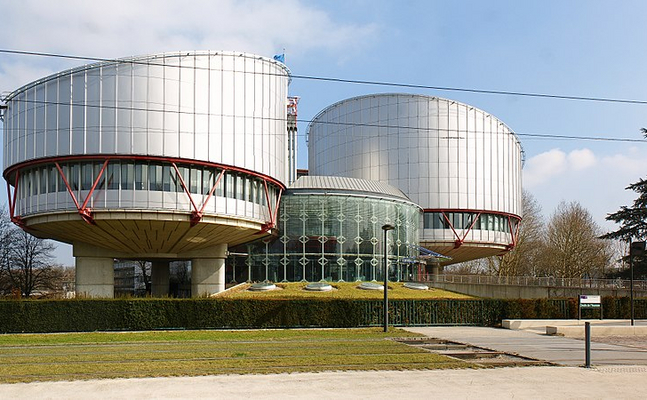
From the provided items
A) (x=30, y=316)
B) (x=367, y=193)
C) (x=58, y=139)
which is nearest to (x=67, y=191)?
(x=58, y=139)

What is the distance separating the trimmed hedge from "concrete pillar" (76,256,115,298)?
62.4 ft

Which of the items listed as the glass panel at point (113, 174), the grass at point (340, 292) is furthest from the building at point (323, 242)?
the glass panel at point (113, 174)

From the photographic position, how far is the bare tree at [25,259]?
67.3 m

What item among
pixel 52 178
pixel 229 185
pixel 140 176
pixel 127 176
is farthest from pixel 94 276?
pixel 229 185

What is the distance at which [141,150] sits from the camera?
1614 inches

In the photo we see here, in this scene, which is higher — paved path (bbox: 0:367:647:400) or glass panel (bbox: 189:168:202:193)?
glass panel (bbox: 189:168:202:193)

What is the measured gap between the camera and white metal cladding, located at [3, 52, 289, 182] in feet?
135

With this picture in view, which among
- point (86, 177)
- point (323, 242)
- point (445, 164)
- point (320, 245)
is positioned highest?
point (445, 164)

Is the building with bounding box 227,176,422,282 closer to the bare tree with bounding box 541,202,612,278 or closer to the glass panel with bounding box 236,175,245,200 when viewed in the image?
the glass panel with bounding box 236,175,245,200

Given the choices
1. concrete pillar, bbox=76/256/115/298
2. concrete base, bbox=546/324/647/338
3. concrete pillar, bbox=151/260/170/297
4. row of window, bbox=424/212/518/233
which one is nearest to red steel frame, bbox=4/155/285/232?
concrete pillar, bbox=76/256/115/298

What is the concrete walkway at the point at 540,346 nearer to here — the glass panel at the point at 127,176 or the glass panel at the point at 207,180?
the glass panel at the point at 207,180

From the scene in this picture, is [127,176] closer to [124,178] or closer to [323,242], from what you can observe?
[124,178]

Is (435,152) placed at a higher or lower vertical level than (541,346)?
higher

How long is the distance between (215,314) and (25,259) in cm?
4705
